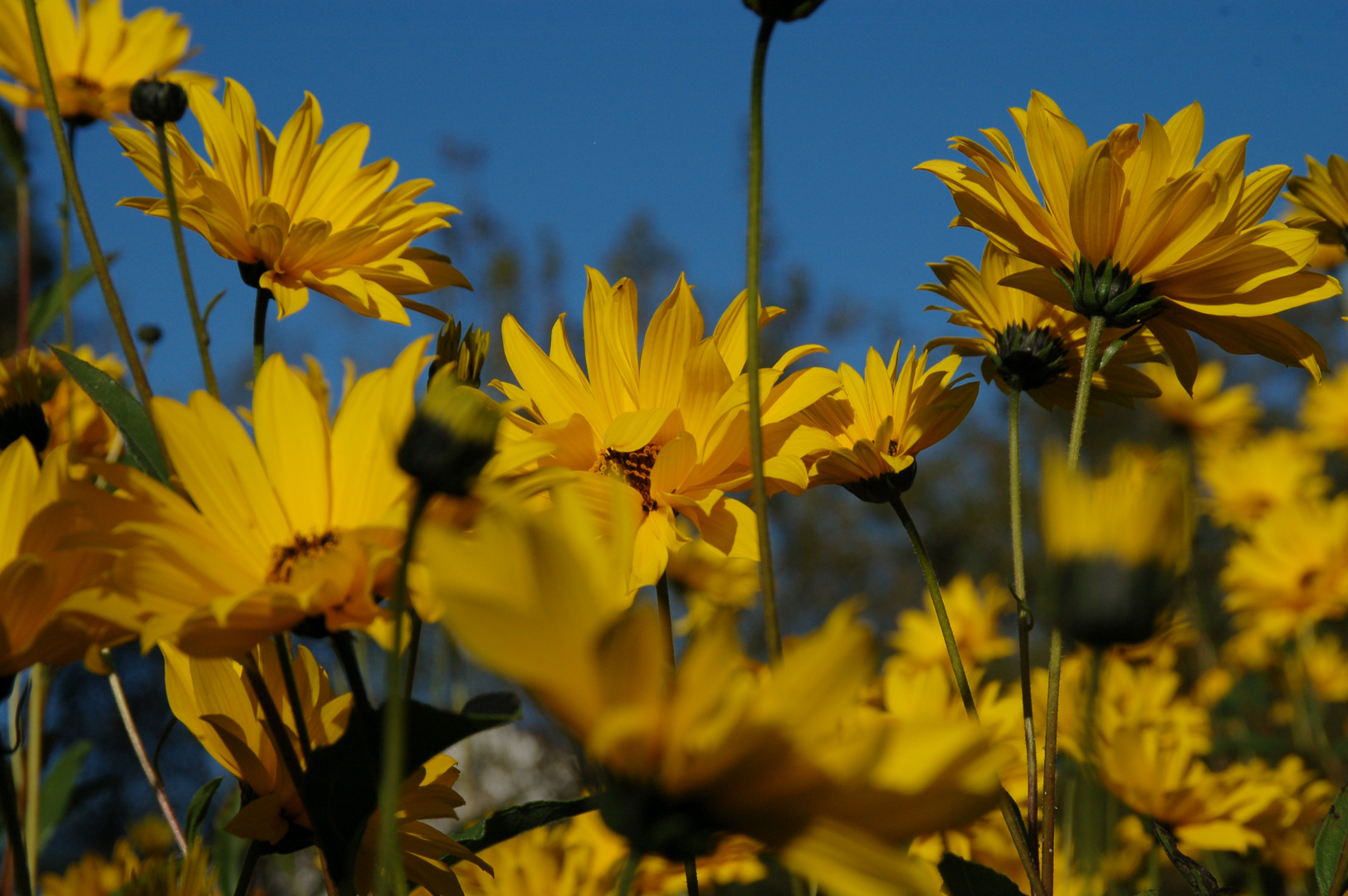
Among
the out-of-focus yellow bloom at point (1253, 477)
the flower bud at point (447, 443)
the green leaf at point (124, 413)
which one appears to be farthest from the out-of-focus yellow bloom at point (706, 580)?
the out-of-focus yellow bloom at point (1253, 477)

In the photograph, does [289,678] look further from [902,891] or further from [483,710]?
[902,891]

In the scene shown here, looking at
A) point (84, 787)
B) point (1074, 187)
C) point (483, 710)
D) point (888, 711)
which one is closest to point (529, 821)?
point (483, 710)

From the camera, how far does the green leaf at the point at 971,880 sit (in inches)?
23.9

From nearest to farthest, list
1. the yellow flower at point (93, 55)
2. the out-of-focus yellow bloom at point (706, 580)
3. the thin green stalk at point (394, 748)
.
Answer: the thin green stalk at point (394, 748), the yellow flower at point (93, 55), the out-of-focus yellow bloom at point (706, 580)

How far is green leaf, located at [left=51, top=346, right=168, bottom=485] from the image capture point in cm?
58

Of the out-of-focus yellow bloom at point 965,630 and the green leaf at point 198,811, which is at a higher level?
the green leaf at point 198,811

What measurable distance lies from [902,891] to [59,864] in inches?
190

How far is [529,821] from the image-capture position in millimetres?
593

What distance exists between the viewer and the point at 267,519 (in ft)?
1.76

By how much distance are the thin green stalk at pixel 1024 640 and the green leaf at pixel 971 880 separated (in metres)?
0.04

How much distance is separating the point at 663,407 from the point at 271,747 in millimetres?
396

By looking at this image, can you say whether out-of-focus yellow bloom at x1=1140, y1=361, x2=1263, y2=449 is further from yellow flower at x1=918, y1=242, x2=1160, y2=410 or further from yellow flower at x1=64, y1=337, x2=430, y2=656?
yellow flower at x1=64, y1=337, x2=430, y2=656

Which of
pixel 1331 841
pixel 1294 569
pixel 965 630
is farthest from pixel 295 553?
pixel 1294 569

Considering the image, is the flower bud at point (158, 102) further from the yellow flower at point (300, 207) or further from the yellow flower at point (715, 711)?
the yellow flower at point (715, 711)
